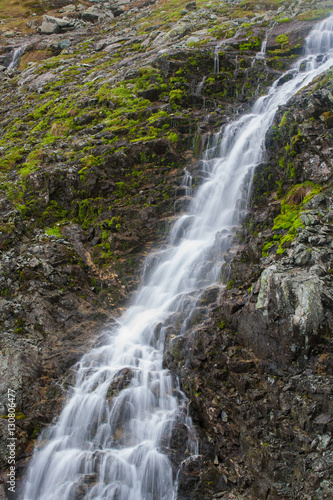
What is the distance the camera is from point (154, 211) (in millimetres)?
15242

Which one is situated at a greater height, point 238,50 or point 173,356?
point 238,50

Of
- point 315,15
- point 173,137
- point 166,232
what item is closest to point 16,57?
point 173,137

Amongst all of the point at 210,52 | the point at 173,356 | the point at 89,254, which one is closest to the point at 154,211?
the point at 89,254

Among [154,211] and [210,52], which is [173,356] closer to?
[154,211]

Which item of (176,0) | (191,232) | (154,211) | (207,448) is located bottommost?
(207,448)

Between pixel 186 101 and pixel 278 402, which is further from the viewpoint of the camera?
pixel 186 101

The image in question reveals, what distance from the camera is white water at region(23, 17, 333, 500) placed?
7598 mm

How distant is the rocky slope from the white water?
1.77 feet

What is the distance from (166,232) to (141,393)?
7381 mm

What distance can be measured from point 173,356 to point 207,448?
2.52m

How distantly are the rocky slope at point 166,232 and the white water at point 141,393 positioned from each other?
54 centimetres

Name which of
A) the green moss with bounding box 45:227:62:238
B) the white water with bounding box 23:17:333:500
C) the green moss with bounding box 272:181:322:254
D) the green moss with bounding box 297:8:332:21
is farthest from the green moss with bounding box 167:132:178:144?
the green moss with bounding box 297:8:332:21

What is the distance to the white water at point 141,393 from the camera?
24.9 ft

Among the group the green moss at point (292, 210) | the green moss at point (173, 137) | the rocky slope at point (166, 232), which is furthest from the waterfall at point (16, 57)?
the green moss at point (292, 210)
